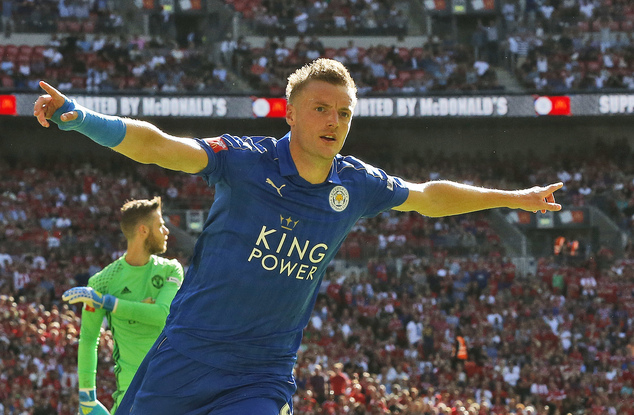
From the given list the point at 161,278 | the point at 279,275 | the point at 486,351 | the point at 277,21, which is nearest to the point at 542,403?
the point at 486,351

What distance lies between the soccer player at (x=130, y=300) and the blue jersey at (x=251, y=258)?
85.8 inches

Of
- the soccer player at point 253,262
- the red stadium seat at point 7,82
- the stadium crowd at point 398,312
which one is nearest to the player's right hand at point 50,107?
the soccer player at point 253,262

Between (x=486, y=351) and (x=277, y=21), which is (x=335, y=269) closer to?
(x=486, y=351)

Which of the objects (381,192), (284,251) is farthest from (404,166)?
(284,251)

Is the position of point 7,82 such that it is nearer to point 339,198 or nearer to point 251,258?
point 339,198

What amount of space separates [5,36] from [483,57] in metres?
14.6

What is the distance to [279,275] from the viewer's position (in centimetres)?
389

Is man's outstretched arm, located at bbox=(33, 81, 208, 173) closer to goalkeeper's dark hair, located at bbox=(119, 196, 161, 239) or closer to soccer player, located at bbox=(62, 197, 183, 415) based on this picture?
soccer player, located at bbox=(62, 197, 183, 415)

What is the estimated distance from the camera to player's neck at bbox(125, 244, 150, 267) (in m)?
6.43

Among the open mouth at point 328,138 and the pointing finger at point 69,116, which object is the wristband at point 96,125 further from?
the open mouth at point 328,138

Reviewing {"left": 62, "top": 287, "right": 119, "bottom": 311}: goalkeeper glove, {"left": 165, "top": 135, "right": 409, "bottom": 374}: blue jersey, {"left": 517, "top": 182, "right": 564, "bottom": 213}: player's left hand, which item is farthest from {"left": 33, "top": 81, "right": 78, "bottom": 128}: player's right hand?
{"left": 62, "top": 287, "right": 119, "bottom": 311}: goalkeeper glove

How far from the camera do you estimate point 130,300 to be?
640 centimetres

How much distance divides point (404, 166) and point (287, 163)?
26.2m

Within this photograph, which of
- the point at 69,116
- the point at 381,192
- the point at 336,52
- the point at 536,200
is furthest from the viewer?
the point at 336,52
